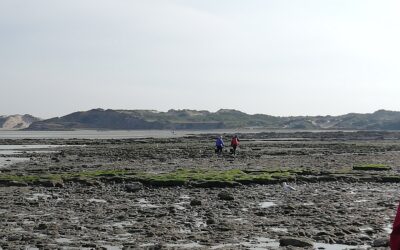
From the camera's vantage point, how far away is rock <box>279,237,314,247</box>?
12914 mm

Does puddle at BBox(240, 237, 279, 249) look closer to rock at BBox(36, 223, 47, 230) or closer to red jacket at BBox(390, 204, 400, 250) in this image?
rock at BBox(36, 223, 47, 230)

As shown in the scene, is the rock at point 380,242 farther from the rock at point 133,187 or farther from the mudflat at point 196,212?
the rock at point 133,187

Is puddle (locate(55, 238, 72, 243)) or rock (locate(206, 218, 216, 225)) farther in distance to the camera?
rock (locate(206, 218, 216, 225))

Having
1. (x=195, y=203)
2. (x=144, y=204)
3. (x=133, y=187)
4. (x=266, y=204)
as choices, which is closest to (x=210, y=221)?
(x=195, y=203)

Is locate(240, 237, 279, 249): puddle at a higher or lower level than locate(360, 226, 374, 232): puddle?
higher

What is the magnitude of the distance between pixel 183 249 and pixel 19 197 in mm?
12194

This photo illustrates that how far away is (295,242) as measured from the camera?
42.6 feet

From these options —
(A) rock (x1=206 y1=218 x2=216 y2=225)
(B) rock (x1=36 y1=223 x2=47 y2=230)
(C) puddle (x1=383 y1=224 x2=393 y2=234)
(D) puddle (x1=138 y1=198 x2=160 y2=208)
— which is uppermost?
(B) rock (x1=36 y1=223 x2=47 y2=230)

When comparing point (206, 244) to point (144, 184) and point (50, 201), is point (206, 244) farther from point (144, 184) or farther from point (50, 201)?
point (144, 184)

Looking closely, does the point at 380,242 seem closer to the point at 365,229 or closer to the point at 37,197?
the point at 365,229

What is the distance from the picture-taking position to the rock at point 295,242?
1291cm

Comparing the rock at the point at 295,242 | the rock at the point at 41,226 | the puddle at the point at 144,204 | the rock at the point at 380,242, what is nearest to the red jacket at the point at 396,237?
the rock at the point at 295,242

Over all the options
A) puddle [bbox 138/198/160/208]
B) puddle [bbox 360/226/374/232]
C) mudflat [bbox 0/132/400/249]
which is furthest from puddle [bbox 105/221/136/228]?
puddle [bbox 360/226/374/232]

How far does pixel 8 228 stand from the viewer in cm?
1520
